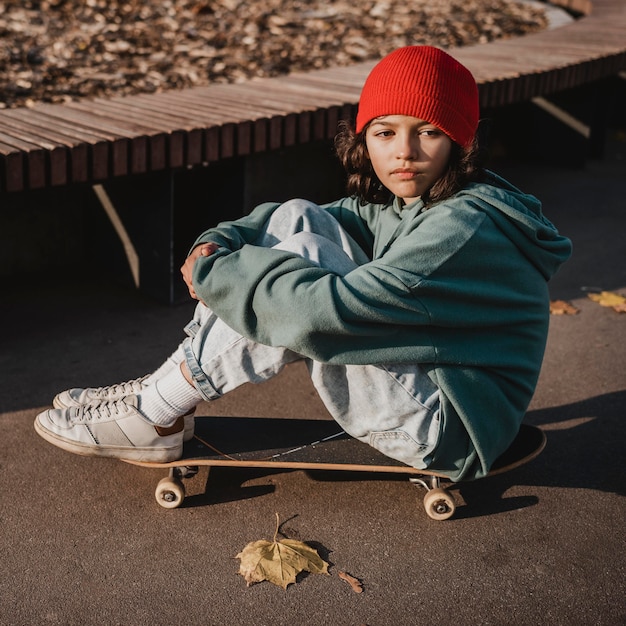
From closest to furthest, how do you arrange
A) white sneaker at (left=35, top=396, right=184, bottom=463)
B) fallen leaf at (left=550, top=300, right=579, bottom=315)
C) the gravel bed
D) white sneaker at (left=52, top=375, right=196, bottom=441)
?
1. white sneaker at (left=35, top=396, right=184, bottom=463)
2. white sneaker at (left=52, top=375, right=196, bottom=441)
3. fallen leaf at (left=550, top=300, right=579, bottom=315)
4. the gravel bed

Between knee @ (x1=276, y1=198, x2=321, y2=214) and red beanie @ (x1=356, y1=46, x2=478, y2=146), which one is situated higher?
red beanie @ (x1=356, y1=46, x2=478, y2=146)

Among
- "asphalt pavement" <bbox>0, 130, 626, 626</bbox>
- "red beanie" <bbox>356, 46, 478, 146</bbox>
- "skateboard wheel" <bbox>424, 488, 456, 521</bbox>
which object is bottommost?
"asphalt pavement" <bbox>0, 130, 626, 626</bbox>

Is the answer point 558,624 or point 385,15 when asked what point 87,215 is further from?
point 385,15

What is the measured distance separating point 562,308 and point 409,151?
2.47 metres

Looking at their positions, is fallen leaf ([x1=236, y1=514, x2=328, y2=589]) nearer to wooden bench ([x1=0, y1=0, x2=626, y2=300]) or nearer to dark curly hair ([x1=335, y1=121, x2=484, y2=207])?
dark curly hair ([x1=335, y1=121, x2=484, y2=207])

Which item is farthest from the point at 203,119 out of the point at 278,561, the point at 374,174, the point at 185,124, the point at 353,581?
the point at 353,581

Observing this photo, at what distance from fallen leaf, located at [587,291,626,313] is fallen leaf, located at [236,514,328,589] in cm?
278

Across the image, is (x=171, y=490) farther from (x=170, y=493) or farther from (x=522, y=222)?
(x=522, y=222)

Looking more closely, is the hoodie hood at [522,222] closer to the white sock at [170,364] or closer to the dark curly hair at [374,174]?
the dark curly hair at [374,174]

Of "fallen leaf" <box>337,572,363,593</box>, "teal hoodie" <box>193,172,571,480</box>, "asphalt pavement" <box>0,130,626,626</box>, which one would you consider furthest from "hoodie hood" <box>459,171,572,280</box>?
"fallen leaf" <box>337,572,363,593</box>

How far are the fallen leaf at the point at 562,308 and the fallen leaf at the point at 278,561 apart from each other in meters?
2.54

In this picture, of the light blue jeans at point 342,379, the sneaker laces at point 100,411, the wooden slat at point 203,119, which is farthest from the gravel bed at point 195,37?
the light blue jeans at point 342,379

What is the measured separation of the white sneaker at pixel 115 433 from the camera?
295 cm

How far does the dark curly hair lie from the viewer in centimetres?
277
